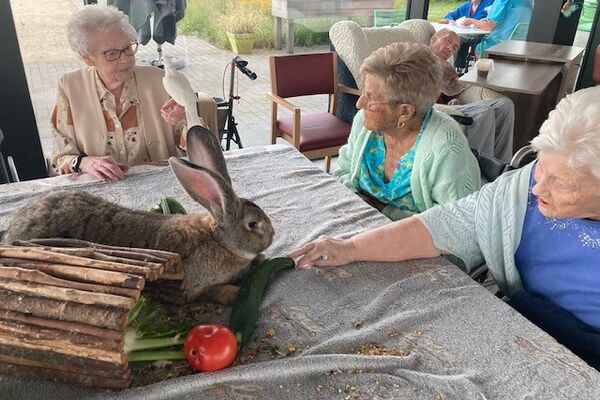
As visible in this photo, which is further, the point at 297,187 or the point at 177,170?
the point at 297,187

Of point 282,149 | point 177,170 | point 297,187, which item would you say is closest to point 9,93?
point 282,149

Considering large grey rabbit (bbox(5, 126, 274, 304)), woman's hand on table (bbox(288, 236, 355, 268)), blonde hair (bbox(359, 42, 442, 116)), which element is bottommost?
woman's hand on table (bbox(288, 236, 355, 268))

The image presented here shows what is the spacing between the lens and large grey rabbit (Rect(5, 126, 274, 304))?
1.19m

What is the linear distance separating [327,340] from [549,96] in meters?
4.45

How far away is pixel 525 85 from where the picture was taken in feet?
12.4

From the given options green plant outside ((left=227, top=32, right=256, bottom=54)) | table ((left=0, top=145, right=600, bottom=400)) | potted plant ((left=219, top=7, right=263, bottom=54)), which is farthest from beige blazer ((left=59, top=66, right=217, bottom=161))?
green plant outside ((left=227, top=32, right=256, bottom=54))

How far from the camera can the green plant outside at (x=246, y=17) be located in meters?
4.13

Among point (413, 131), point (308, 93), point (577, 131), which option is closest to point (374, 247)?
point (577, 131)

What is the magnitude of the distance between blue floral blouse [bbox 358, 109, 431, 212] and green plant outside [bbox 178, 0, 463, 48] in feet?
8.59

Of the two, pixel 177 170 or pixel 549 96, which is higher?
pixel 177 170

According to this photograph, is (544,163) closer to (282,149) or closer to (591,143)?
(591,143)

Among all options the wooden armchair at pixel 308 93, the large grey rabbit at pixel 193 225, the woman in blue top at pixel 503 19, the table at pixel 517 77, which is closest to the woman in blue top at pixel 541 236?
the large grey rabbit at pixel 193 225

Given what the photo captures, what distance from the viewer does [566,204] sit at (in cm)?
124

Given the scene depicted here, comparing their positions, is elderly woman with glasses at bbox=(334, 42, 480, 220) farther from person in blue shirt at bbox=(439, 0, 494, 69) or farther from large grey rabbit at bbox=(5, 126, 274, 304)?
person in blue shirt at bbox=(439, 0, 494, 69)
